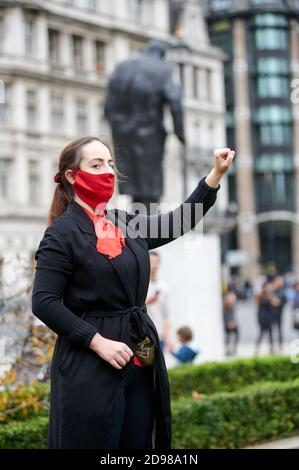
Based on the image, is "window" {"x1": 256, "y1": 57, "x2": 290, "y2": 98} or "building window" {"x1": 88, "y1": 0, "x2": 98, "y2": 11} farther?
"window" {"x1": 256, "y1": 57, "x2": 290, "y2": 98}

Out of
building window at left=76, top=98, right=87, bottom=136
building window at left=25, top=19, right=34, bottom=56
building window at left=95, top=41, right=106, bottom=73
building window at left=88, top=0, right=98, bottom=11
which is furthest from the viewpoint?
building window at left=95, top=41, right=106, bottom=73

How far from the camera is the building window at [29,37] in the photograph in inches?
1844

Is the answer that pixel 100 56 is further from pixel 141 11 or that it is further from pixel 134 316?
pixel 134 316

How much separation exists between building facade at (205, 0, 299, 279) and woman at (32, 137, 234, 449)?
62.7 m

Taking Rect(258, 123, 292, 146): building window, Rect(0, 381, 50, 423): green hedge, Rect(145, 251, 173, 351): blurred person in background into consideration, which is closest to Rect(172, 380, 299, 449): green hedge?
Rect(0, 381, 50, 423): green hedge

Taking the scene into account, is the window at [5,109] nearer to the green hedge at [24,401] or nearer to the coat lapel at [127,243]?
the green hedge at [24,401]

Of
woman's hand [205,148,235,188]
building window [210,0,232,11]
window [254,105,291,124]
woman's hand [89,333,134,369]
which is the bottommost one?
woman's hand [89,333,134,369]

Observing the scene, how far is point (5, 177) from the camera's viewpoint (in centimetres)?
4541

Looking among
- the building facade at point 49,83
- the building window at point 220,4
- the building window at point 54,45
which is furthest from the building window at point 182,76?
the building window at point 220,4

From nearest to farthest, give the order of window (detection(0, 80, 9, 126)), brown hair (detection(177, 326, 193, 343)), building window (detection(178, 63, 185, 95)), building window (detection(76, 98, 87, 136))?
1. brown hair (detection(177, 326, 193, 343))
2. window (detection(0, 80, 9, 126))
3. building window (detection(76, 98, 87, 136))
4. building window (detection(178, 63, 185, 95))

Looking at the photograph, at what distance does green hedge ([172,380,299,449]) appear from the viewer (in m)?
7.18

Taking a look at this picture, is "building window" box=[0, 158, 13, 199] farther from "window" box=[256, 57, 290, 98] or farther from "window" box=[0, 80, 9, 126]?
"window" box=[256, 57, 290, 98]

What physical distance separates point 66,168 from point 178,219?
0.52m

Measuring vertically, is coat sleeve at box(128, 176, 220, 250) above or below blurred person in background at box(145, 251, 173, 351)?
above
